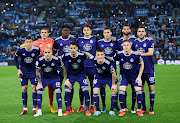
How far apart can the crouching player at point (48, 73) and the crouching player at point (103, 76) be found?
0.85m

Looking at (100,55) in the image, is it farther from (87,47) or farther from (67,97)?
(67,97)

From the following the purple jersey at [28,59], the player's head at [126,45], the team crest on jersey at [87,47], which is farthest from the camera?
the team crest on jersey at [87,47]

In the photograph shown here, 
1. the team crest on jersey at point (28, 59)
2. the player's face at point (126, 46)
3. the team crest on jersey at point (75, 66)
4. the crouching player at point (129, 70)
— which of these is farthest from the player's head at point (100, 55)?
the team crest on jersey at point (28, 59)

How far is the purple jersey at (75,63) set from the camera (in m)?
7.38

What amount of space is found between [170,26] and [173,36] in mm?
1649

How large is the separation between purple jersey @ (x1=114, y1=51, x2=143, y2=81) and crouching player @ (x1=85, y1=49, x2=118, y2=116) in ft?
0.91

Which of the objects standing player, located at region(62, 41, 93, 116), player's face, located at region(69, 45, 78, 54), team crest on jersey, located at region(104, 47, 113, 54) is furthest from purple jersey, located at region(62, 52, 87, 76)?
team crest on jersey, located at region(104, 47, 113, 54)

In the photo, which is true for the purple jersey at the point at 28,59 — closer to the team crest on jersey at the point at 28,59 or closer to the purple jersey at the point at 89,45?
the team crest on jersey at the point at 28,59

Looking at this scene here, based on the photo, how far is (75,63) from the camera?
7406 millimetres

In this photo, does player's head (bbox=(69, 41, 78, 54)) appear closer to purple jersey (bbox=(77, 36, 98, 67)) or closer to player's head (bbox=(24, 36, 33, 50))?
purple jersey (bbox=(77, 36, 98, 67))

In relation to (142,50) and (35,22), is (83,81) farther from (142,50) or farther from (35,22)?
(35,22)

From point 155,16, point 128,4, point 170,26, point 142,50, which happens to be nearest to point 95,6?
point 128,4

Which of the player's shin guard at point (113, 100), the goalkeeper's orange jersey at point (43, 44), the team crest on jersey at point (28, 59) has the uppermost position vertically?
the goalkeeper's orange jersey at point (43, 44)

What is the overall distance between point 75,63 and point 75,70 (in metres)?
0.20
